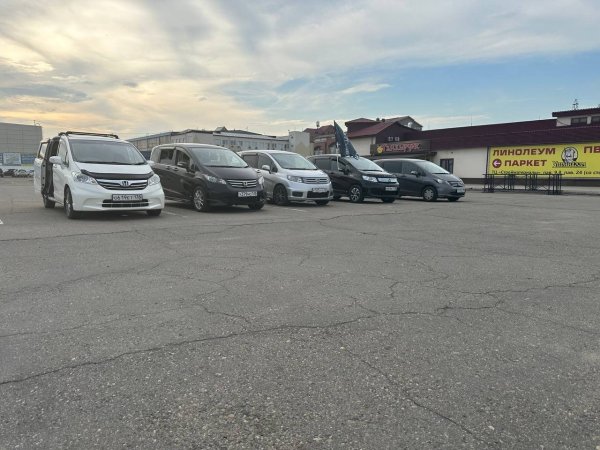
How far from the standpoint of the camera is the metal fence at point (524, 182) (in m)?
29.2

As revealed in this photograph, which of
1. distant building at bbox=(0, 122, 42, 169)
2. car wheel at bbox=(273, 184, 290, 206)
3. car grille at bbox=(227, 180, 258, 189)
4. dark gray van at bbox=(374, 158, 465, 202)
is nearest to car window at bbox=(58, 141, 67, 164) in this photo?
car grille at bbox=(227, 180, 258, 189)

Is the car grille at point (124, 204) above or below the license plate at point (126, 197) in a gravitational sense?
below

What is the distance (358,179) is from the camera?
54.4 ft

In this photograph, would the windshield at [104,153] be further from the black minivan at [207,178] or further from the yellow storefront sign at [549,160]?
the yellow storefront sign at [549,160]

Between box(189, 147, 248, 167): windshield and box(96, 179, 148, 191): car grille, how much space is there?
244 centimetres

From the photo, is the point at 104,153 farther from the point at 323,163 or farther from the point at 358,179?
the point at 323,163

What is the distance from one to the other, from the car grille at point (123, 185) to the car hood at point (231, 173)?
7.28 ft

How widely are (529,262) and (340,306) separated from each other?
3628mm

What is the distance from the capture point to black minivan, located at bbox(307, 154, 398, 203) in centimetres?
1645

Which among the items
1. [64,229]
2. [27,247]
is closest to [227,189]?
[64,229]

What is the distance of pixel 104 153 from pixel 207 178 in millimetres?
2545

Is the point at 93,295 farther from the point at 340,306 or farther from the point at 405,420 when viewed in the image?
the point at 405,420

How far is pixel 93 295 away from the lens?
4766mm

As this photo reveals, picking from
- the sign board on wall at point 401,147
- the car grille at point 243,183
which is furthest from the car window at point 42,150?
the sign board on wall at point 401,147
